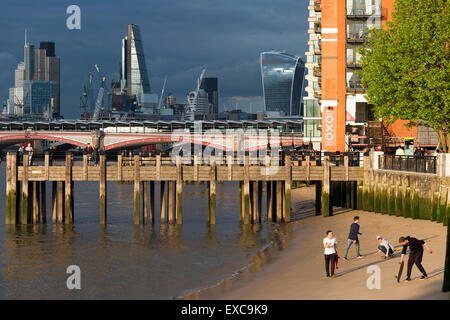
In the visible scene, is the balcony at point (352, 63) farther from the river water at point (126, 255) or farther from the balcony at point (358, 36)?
the river water at point (126, 255)

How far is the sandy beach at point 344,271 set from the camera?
21.1 metres

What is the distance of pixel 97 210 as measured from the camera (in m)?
54.7

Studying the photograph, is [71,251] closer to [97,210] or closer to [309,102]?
[97,210]

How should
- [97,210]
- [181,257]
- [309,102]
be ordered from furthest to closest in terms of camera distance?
[309,102] < [97,210] < [181,257]

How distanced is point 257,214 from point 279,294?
2234 centimetres

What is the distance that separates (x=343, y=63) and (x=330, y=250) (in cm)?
4346

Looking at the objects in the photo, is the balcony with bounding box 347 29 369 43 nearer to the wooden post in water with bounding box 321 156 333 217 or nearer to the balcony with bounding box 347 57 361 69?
the balcony with bounding box 347 57 361 69

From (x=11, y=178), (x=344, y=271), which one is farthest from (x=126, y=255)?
(x=344, y=271)

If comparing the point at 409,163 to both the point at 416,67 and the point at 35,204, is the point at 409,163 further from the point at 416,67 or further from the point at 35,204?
the point at 35,204

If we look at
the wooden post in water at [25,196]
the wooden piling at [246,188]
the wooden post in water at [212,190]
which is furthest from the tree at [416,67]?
the wooden post in water at [25,196]

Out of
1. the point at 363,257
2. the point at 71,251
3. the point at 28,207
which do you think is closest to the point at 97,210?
the point at 28,207

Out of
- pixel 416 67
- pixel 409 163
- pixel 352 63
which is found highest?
pixel 352 63

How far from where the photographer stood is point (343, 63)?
64.6 m

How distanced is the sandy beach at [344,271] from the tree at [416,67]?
24.2 ft
